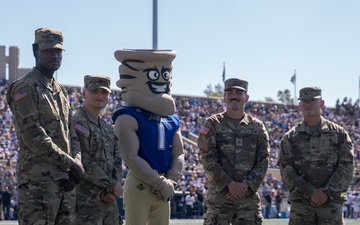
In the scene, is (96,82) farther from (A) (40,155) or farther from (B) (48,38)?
(A) (40,155)

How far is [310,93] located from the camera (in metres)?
9.00

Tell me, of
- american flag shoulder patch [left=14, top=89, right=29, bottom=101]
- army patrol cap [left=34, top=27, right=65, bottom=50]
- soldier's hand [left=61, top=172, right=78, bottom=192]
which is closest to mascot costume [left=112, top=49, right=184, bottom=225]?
soldier's hand [left=61, top=172, right=78, bottom=192]

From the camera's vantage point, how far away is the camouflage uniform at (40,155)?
21.2 ft

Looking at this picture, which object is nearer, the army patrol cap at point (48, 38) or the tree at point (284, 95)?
the army patrol cap at point (48, 38)

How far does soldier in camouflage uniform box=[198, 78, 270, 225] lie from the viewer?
27.4 ft

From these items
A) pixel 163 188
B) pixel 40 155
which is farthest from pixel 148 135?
pixel 40 155

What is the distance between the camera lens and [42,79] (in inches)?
266

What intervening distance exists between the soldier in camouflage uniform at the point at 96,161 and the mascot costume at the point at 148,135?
0.26m

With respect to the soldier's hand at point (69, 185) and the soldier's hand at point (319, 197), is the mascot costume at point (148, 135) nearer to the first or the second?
the soldier's hand at point (69, 185)

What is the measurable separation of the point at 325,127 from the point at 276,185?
74.1 ft

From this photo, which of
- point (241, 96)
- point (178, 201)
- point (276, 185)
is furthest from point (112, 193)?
point (276, 185)

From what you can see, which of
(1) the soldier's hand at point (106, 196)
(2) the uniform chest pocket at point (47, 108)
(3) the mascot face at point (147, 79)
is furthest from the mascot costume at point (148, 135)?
(2) the uniform chest pocket at point (47, 108)

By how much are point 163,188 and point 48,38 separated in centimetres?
174

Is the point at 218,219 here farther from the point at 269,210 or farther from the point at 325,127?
the point at 269,210
